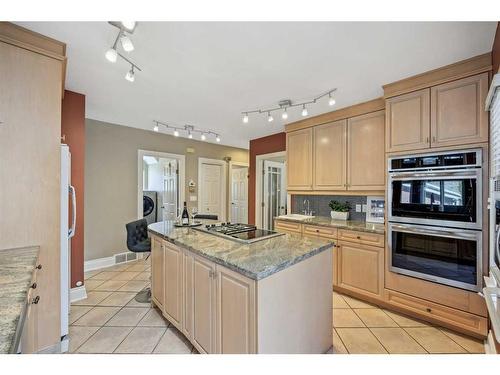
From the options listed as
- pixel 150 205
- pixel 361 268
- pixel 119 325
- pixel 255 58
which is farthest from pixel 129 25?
pixel 150 205

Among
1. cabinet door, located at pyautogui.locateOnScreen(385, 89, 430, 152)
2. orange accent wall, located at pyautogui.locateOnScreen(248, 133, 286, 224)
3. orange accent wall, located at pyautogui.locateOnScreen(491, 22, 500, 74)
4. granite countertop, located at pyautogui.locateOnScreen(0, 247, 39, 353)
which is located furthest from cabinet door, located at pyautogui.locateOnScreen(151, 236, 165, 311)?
orange accent wall, located at pyautogui.locateOnScreen(491, 22, 500, 74)

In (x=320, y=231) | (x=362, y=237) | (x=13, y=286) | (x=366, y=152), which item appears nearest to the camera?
(x=13, y=286)

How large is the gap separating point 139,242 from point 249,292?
2253mm

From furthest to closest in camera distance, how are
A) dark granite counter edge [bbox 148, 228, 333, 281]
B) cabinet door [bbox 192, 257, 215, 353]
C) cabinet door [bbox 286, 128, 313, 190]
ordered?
cabinet door [bbox 286, 128, 313, 190] < cabinet door [bbox 192, 257, 215, 353] < dark granite counter edge [bbox 148, 228, 333, 281]

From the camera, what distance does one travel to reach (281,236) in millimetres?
2055

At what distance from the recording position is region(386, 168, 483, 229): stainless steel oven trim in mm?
1841

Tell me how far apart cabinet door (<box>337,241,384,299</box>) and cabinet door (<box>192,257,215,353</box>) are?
189 cm

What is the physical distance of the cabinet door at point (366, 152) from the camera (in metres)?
2.72

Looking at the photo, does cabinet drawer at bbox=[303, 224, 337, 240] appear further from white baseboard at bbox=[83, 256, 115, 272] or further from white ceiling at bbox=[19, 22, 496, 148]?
white baseboard at bbox=[83, 256, 115, 272]

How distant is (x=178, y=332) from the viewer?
2039mm

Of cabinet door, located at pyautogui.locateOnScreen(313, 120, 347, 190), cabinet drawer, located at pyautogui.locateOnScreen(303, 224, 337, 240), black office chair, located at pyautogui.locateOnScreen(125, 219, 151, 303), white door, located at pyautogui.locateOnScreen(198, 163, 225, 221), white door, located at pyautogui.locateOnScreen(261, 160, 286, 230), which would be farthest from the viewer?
white door, located at pyautogui.locateOnScreen(198, 163, 225, 221)

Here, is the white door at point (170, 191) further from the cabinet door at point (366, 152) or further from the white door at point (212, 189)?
Answer: the cabinet door at point (366, 152)

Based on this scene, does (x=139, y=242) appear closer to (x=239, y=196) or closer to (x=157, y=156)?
(x=157, y=156)

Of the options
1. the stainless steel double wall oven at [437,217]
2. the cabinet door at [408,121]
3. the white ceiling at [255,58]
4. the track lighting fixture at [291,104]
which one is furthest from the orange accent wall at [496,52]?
the track lighting fixture at [291,104]
